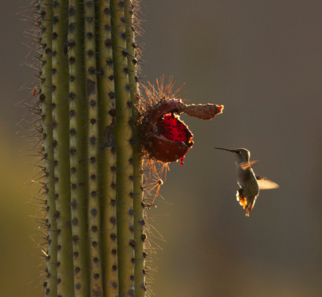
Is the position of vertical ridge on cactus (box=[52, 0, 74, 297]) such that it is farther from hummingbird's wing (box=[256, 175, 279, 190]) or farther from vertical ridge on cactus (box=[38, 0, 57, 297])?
hummingbird's wing (box=[256, 175, 279, 190])

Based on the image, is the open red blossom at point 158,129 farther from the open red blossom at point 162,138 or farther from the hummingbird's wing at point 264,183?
the hummingbird's wing at point 264,183

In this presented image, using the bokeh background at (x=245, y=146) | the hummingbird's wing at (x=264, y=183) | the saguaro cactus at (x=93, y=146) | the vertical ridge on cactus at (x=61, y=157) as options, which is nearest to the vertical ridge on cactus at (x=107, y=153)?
the saguaro cactus at (x=93, y=146)

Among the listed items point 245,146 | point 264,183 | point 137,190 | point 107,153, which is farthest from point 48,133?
point 245,146

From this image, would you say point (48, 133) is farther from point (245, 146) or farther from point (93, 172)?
point (245, 146)

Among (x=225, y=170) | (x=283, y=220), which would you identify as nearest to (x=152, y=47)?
(x=225, y=170)

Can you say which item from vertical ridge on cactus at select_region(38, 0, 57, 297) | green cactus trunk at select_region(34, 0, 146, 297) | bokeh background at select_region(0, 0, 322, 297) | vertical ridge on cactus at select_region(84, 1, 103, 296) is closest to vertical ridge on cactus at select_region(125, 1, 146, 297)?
green cactus trunk at select_region(34, 0, 146, 297)

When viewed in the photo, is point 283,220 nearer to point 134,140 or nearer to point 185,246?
point 185,246
